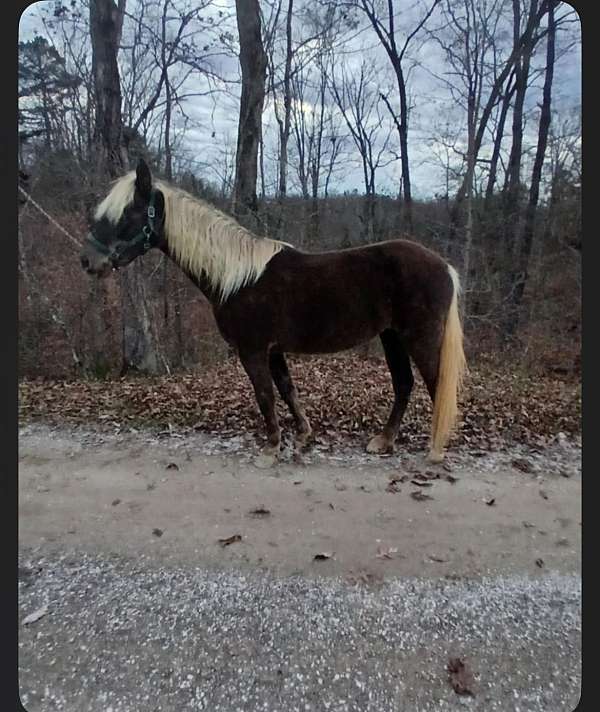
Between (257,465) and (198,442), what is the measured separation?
0.71m

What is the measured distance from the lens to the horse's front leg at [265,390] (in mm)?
3312

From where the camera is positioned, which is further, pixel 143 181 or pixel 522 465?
pixel 522 465

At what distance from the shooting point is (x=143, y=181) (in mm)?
2855

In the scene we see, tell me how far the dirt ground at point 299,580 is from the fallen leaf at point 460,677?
0.09 feet

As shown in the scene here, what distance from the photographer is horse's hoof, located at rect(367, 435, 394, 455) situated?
11.8 feet

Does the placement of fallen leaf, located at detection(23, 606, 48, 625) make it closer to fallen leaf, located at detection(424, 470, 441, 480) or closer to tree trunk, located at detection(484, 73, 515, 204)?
fallen leaf, located at detection(424, 470, 441, 480)

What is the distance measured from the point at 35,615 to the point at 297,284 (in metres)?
2.36

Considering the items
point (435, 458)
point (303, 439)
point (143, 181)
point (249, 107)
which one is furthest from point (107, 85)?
point (435, 458)

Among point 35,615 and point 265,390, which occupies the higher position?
point 265,390

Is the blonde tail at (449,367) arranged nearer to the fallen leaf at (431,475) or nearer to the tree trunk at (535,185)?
the fallen leaf at (431,475)

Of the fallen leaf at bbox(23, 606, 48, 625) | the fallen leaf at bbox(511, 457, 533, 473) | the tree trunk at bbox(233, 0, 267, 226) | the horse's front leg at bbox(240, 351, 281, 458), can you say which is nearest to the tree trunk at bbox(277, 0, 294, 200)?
the tree trunk at bbox(233, 0, 267, 226)

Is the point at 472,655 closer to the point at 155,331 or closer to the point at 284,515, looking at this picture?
the point at 284,515

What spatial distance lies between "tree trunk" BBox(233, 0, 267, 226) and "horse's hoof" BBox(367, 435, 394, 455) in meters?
2.98

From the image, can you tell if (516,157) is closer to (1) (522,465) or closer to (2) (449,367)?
(2) (449,367)
